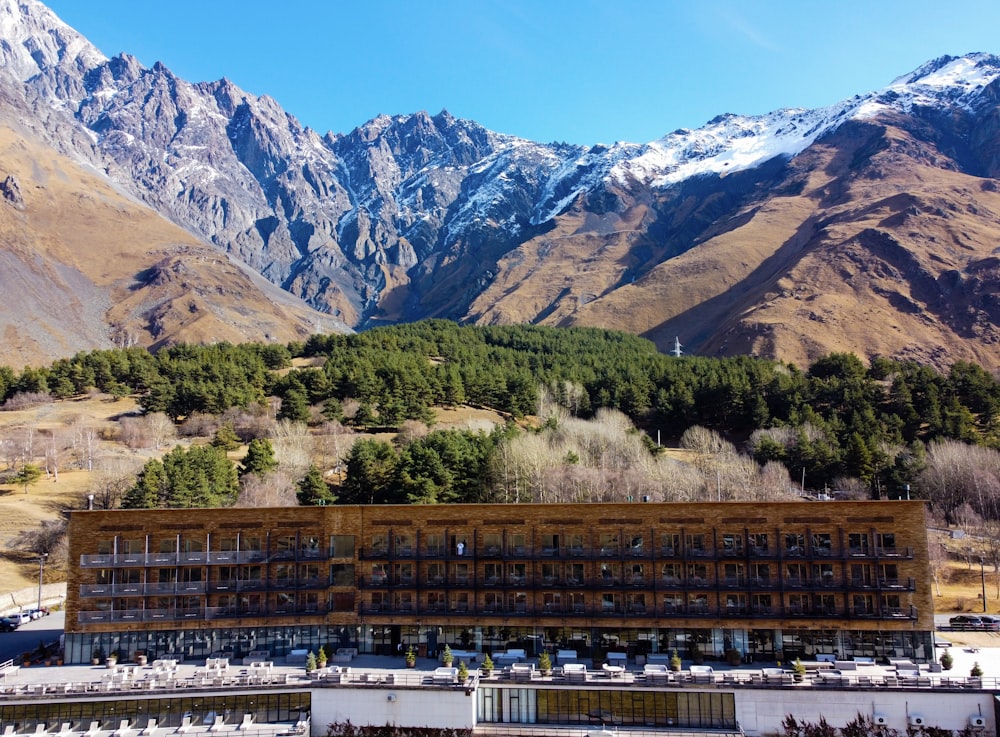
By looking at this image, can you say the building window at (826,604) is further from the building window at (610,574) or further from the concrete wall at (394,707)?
the concrete wall at (394,707)

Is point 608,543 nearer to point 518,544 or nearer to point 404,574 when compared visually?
point 518,544

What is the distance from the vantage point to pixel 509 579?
50094mm

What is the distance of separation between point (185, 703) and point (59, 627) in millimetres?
18661

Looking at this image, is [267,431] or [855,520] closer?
[855,520]

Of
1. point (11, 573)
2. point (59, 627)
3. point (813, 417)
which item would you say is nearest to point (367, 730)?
point (59, 627)

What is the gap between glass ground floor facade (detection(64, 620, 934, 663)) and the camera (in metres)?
47.5

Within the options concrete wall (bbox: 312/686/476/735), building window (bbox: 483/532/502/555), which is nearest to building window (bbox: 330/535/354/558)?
building window (bbox: 483/532/502/555)

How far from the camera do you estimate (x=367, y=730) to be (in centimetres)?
4266

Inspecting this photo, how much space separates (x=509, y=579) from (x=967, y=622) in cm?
2852

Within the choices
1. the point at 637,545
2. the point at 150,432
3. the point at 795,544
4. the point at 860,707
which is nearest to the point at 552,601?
the point at 637,545

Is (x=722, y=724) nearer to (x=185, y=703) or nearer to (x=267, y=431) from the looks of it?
(x=185, y=703)

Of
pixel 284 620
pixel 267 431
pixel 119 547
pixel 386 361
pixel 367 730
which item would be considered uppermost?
pixel 386 361

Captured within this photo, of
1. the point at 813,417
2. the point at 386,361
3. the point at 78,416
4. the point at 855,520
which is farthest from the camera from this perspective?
the point at 386,361

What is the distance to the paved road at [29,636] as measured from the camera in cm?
5122
